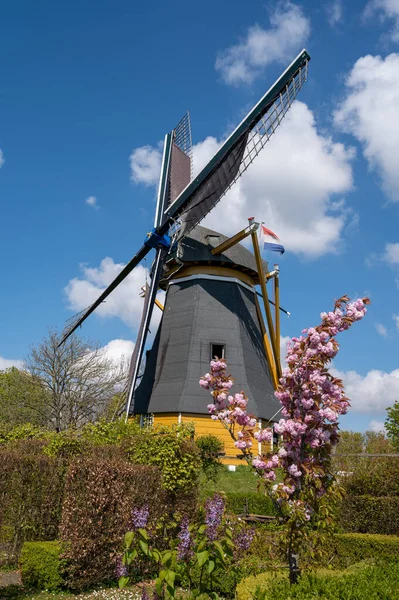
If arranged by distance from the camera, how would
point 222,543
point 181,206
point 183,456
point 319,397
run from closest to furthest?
point 222,543, point 319,397, point 183,456, point 181,206

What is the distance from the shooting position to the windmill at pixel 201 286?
22.8 m

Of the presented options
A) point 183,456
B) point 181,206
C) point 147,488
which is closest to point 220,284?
point 181,206

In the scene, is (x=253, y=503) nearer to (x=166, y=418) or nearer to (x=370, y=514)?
(x=370, y=514)

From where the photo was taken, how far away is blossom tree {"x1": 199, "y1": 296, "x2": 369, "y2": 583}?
21.0ft

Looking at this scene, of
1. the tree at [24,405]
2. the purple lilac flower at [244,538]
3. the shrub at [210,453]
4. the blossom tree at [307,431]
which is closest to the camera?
the blossom tree at [307,431]

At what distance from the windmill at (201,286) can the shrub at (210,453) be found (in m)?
1.73

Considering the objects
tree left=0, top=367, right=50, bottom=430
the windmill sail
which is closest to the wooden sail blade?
the windmill sail

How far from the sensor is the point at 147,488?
10.9 metres

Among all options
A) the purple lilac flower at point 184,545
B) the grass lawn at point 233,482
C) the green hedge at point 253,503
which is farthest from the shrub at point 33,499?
the grass lawn at point 233,482

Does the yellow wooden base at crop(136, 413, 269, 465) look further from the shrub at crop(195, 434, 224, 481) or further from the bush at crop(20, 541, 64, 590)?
the bush at crop(20, 541, 64, 590)

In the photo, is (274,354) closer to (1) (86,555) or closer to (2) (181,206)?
(2) (181,206)

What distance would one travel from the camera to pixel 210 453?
2016 centimetres

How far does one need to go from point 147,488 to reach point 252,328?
1582 centimetres

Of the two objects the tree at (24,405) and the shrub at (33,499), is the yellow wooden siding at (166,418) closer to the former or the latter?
the tree at (24,405)
